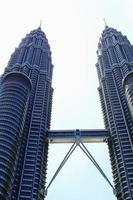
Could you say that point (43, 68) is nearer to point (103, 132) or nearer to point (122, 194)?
point (103, 132)

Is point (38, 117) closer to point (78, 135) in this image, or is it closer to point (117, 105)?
point (78, 135)

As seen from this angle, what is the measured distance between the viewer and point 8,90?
414 feet

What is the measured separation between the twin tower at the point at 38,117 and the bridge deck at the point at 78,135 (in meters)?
1.58

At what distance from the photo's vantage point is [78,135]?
441ft

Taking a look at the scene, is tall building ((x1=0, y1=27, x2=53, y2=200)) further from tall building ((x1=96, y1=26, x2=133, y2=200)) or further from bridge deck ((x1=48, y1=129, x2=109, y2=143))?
tall building ((x1=96, y1=26, x2=133, y2=200))

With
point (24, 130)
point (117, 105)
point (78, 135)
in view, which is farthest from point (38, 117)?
point (117, 105)

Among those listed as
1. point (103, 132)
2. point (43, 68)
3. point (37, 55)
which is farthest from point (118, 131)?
point (37, 55)

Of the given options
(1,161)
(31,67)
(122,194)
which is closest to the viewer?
(1,161)

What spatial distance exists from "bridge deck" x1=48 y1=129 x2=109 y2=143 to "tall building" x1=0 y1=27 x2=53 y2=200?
403 cm

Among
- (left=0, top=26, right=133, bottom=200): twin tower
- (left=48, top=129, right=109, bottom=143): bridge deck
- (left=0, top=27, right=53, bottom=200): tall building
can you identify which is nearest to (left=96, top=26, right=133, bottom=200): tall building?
(left=0, top=26, right=133, bottom=200): twin tower

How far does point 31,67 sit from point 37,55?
14.2 m

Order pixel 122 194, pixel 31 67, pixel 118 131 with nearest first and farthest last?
pixel 122 194, pixel 118 131, pixel 31 67

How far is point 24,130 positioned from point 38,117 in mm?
10490

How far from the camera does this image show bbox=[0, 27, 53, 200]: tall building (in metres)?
102
